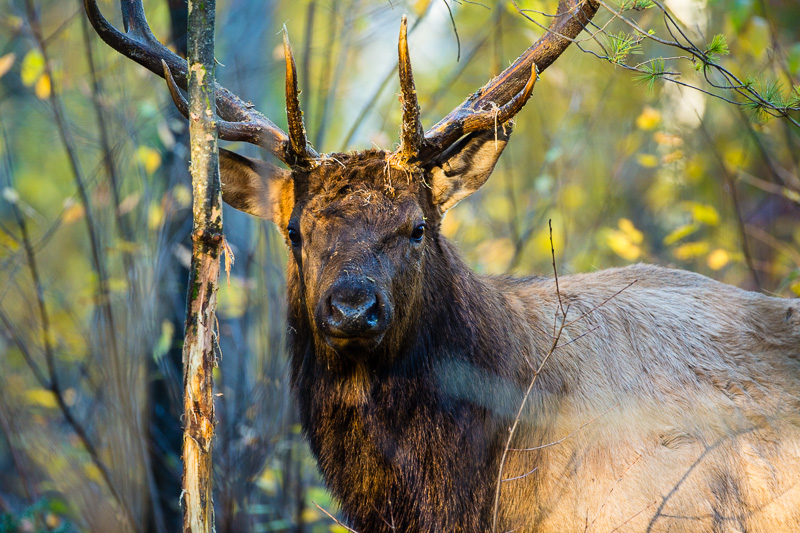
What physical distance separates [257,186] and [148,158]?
263 centimetres

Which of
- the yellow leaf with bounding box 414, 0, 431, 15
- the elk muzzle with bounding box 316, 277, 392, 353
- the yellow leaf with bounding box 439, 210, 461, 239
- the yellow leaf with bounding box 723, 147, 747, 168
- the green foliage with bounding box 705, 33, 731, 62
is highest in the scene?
the yellow leaf with bounding box 414, 0, 431, 15

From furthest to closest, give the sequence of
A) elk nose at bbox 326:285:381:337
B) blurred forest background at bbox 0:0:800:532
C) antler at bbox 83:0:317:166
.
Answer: blurred forest background at bbox 0:0:800:532, antler at bbox 83:0:317:166, elk nose at bbox 326:285:381:337

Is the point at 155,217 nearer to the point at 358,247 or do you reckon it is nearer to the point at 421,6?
the point at 421,6

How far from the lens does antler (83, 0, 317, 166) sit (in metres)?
3.98

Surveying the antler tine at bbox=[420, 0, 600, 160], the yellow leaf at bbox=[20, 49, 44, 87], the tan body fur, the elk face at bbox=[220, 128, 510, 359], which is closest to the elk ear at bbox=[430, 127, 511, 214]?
the elk face at bbox=[220, 128, 510, 359]

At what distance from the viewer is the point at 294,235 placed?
4.16 m

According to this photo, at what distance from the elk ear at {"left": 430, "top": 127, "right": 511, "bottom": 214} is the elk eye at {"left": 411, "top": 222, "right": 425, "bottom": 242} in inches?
18.1

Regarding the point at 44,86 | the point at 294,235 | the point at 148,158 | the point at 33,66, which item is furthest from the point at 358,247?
the point at 33,66

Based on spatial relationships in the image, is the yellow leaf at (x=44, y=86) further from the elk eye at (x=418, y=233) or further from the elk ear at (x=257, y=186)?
the elk eye at (x=418, y=233)

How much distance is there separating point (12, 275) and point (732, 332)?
6.52 meters

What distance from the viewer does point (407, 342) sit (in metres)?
3.91

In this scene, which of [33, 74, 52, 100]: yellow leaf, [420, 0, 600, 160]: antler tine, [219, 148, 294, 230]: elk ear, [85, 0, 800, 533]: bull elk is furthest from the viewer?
[33, 74, 52, 100]: yellow leaf

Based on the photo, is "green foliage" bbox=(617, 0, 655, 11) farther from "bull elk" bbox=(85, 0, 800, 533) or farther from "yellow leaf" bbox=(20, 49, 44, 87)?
"yellow leaf" bbox=(20, 49, 44, 87)

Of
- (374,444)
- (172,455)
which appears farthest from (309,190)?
(172,455)
